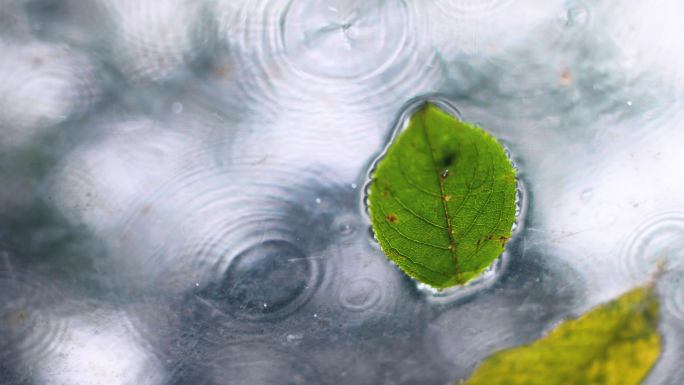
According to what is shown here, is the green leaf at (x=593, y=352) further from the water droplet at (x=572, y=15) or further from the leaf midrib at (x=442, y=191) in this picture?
the water droplet at (x=572, y=15)

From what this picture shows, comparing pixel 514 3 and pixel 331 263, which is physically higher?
pixel 514 3

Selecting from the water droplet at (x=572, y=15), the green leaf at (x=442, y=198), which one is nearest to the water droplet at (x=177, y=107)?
the green leaf at (x=442, y=198)

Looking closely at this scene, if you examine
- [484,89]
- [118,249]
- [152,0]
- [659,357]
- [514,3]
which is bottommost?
[659,357]

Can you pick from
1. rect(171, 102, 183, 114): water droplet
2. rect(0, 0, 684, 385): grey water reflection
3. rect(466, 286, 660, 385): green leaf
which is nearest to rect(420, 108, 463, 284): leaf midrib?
rect(0, 0, 684, 385): grey water reflection

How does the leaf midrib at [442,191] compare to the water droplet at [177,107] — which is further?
the water droplet at [177,107]

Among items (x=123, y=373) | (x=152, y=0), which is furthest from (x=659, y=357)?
(x=152, y=0)

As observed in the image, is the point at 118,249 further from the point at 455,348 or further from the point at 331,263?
the point at 455,348
